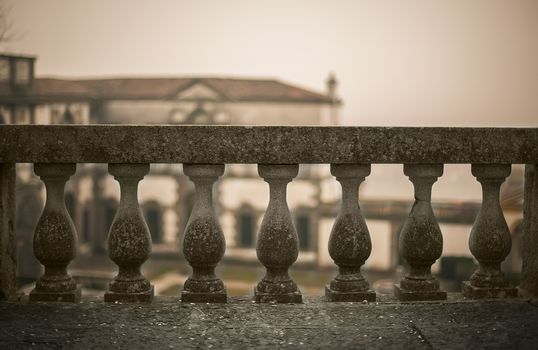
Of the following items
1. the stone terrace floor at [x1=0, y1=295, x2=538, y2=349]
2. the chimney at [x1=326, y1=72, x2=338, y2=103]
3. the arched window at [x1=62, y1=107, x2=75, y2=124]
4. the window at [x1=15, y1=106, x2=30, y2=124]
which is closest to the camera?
the stone terrace floor at [x1=0, y1=295, x2=538, y2=349]

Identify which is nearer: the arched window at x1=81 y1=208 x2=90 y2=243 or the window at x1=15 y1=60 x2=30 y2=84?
the window at x1=15 y1=60 x2=30 y2=84

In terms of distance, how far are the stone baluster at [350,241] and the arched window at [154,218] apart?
105 ft

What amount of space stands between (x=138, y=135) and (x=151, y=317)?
0.74 m

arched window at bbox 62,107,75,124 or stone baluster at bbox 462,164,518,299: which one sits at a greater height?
arched window at bbox 62,107,75,124

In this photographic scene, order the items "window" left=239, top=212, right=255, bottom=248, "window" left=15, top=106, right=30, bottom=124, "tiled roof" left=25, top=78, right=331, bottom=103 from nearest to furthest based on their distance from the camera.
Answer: "window" left=15, top=106, right=30, bottom=124 → "window" left=239, top=212, right=255, bottom=248 → "tiled roof" left=25, top=78, right=331, bottom=103

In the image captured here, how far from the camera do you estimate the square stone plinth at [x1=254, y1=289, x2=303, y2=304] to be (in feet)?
8.09

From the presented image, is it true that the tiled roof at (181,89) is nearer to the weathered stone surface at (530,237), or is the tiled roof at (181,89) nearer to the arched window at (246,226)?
the arched window at (246,226)

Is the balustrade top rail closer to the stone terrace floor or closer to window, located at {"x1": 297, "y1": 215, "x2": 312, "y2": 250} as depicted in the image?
the stone terrace floor

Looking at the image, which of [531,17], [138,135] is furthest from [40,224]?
[531,17]

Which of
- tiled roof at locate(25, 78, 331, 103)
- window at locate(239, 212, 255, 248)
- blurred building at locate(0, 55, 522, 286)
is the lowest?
window at locate(239, 212, 255, 248)

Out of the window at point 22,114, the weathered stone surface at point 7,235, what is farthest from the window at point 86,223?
the weathered stone surface at point 7,235

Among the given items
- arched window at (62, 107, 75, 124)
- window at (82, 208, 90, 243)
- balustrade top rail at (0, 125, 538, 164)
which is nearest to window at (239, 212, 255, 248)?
window at (82, 208, 90, 243)

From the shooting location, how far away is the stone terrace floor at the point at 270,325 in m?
1.94

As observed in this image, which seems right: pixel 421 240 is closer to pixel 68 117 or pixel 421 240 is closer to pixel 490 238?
pixel 490 238
